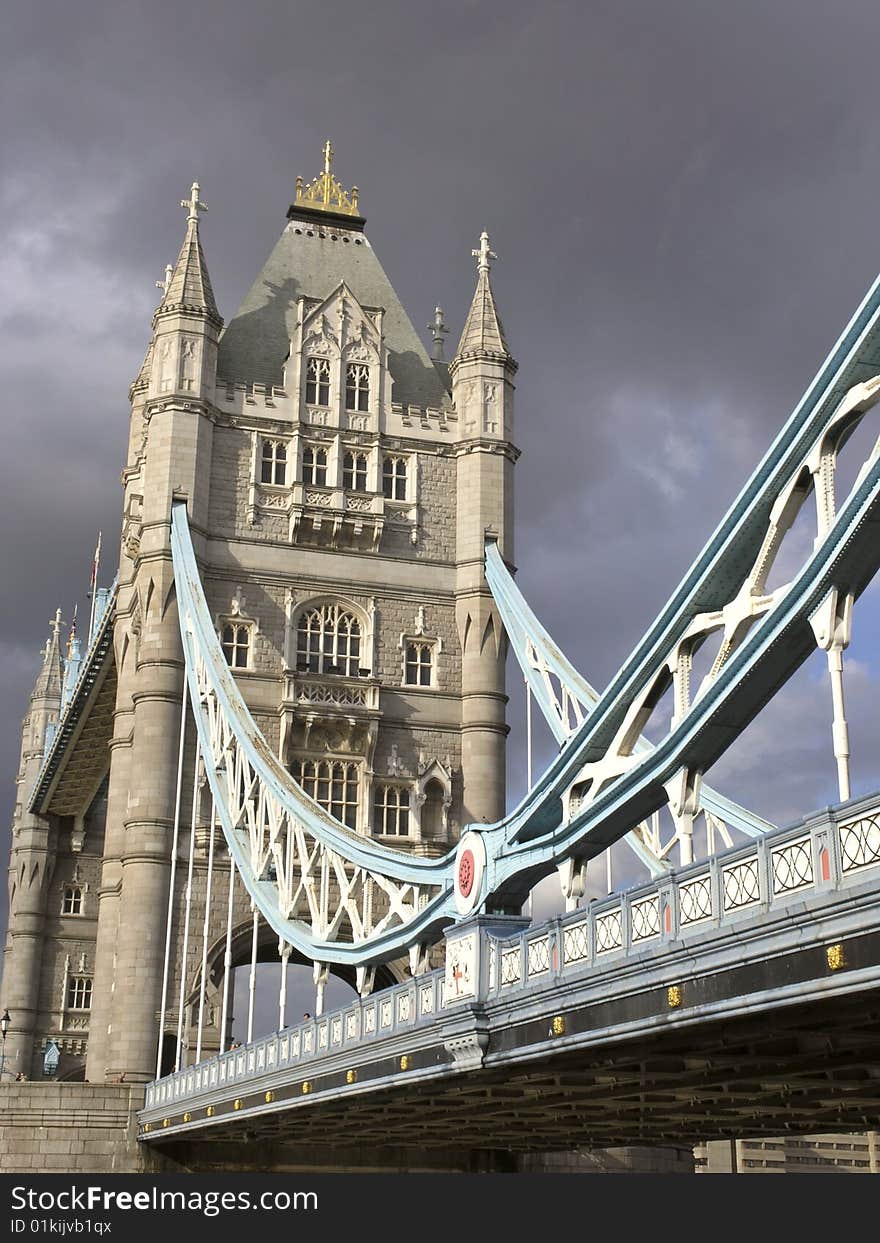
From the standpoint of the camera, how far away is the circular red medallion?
74.3 ft

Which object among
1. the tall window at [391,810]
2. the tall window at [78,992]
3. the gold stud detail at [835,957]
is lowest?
the gold stud detail at [835,957]

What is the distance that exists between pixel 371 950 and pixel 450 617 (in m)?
21.3

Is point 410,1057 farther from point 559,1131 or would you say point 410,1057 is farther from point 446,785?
point 446,785

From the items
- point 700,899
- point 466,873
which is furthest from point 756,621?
point 466,873

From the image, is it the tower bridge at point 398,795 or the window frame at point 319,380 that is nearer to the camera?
the tower bridge at point 398,795

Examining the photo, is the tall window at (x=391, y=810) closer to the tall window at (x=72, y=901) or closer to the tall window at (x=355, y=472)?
the tall window at (x=355, y=472)

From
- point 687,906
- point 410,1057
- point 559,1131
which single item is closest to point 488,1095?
point 410,1057

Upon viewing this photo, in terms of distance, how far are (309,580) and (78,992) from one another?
1108 inches

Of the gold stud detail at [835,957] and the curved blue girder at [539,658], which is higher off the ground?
the curved blue girder at [539,658]

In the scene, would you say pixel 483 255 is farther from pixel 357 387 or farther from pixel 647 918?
pixel 647 918

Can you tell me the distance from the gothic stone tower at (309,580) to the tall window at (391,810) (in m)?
0.06

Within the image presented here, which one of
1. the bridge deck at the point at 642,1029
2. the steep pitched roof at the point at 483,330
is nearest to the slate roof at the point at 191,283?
the steep pitched roof at the point at 483,330

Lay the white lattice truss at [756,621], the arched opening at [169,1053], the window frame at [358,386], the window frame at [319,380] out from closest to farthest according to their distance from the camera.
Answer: the white lattice truss at [756,621] < the arched opening at [169,1053] < the window frame at [319,380] < the window frame at [358,386]

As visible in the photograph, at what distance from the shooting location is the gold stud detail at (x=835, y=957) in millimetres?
13297
